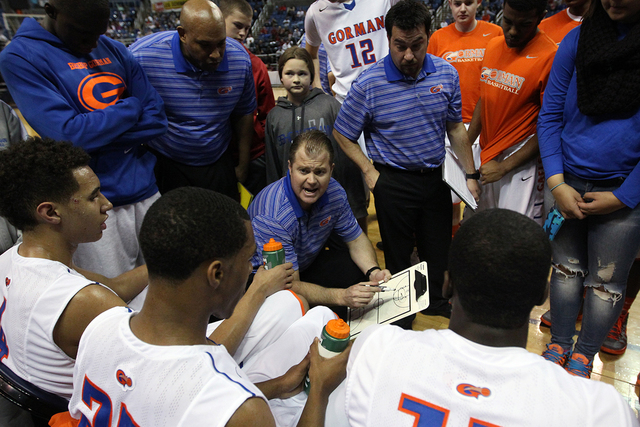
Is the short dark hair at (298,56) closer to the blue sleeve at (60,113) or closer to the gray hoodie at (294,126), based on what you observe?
the gray hoodie at (294,126)

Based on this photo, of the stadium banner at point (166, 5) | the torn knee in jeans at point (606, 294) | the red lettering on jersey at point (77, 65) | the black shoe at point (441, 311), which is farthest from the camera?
the stadium banner at point (166, 5)

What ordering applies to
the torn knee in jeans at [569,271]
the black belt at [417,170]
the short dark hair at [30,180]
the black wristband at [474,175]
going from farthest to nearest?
the black wristband at [474,175]
the black belt at [417,170]
the torn knee in jeans at [569,271]
the short dark hair at [30,180]

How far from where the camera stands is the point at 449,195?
8.25ft

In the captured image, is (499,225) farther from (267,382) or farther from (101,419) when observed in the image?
(101,419)

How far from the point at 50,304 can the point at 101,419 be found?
390mm

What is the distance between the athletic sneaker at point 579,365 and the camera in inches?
73.9

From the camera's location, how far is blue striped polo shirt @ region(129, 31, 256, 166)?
2.14 m

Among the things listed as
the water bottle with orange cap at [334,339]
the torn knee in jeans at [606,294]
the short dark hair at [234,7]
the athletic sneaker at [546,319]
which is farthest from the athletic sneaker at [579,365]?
the short dark hair at [234,7]

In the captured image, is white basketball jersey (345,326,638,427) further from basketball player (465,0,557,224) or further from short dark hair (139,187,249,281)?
basketball player (465,0,557,224)

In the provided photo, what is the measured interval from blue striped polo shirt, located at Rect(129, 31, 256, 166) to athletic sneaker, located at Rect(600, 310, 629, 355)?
2.50 meters

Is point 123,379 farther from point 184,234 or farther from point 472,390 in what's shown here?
point 472,390

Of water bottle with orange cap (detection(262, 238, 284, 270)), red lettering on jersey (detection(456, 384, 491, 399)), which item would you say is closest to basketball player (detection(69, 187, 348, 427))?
red lettering on jersey (detection(456, 384, 491, 399))

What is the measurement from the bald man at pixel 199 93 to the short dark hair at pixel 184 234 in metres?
1.41

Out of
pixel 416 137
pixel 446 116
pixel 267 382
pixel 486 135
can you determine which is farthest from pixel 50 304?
pixel 486 135
